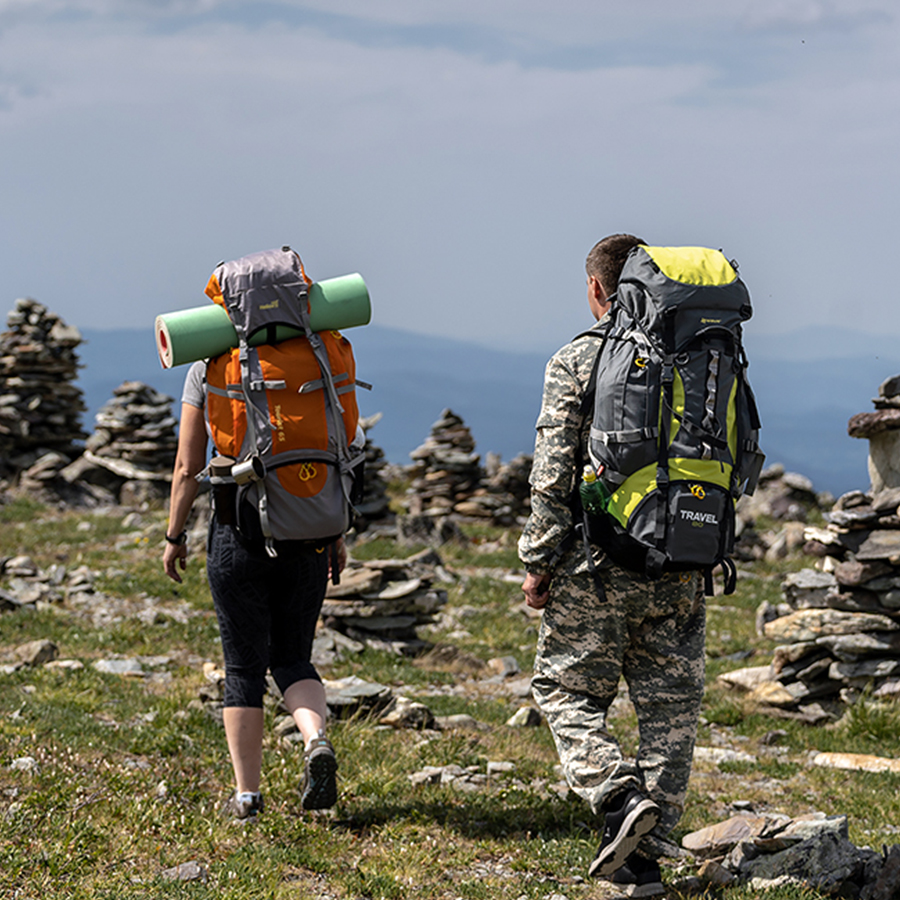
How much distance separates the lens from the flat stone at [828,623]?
9953mm

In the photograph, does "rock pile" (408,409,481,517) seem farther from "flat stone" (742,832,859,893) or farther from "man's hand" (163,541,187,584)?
"flat stone" (742,832,859,893)

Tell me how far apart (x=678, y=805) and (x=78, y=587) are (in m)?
10.6

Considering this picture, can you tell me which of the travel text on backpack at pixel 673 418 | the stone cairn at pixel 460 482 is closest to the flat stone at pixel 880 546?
the travel text on backpack at pixel 673 418

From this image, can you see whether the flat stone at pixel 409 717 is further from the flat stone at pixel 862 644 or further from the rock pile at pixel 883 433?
the rock pile at pixel 883 433

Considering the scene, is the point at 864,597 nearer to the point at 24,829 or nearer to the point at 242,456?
the point at 242,456

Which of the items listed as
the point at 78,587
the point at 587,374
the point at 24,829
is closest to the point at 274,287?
the point at 587,374

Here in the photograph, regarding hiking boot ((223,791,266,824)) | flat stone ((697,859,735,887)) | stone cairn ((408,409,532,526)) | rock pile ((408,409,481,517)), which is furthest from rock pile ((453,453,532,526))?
flat stone ((697,859,735,887))

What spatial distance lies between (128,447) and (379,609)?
55.2 feet

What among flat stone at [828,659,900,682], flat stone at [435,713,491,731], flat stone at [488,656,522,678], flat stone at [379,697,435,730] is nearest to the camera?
flat stone at [379,697,435,730]

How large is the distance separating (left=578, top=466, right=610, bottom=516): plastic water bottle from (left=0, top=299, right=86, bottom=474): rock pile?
2599cm

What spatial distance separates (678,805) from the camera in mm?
5281

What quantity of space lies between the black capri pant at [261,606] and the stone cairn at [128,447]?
21.3 metres

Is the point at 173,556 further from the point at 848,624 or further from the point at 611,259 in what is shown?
the point at 848,624

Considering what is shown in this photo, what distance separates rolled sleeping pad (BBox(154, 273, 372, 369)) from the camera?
17.8 feet
